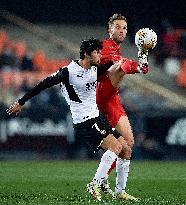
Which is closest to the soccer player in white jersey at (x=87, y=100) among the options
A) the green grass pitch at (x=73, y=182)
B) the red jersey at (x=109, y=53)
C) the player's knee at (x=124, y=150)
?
the player's knee at (x=124, y=150)

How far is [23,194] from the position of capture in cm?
983

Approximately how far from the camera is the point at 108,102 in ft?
31.8

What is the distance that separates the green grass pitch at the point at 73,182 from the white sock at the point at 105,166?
0.24 metres

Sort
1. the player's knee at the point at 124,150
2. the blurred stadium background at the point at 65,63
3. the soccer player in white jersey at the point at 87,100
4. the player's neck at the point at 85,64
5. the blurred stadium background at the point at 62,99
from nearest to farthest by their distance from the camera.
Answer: the soccer player in white jersey at the point at 87,100, the player's neck at the point at 85,64, the player's knee at the point at 124,150, the blurred stadium background at the point at 62,99, the blurred stadium background at the point at 65,63

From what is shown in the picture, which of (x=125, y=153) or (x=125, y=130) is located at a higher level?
(x=125, y=130)

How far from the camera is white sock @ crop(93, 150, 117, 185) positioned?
895 centimetres

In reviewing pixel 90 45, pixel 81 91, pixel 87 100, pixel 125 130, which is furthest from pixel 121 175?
pixel 90 45

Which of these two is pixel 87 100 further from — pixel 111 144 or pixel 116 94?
pixel 116 94

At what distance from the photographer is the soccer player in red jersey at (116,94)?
9.37 metres

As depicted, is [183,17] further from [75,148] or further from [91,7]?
[75,148]

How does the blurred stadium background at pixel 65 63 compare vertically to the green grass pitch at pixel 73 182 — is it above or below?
above

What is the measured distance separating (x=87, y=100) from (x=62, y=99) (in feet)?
33.3

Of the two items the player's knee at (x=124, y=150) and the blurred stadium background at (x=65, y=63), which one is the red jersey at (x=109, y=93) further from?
the blurred stadium background at (x=65, y=63)

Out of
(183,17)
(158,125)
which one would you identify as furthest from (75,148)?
(183,17)
